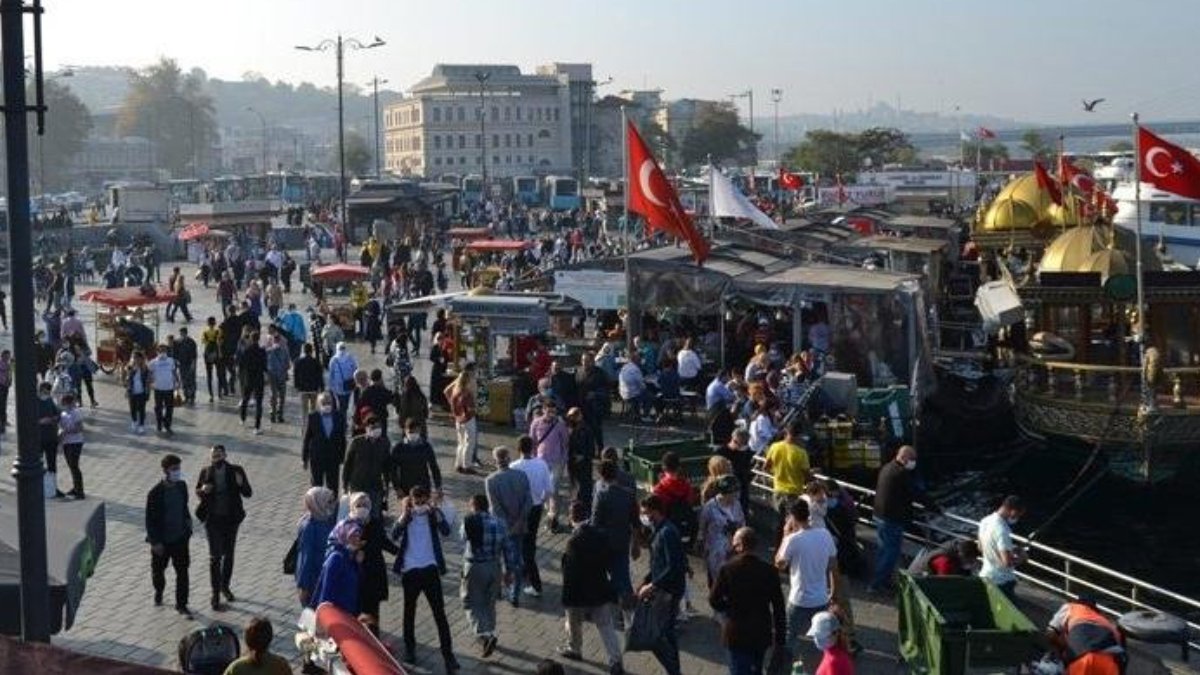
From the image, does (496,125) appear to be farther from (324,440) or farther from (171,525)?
(171,525)

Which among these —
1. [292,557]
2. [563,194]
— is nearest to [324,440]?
[292,557]

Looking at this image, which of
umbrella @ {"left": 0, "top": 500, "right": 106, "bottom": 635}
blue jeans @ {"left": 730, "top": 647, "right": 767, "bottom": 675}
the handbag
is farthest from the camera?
the handbag

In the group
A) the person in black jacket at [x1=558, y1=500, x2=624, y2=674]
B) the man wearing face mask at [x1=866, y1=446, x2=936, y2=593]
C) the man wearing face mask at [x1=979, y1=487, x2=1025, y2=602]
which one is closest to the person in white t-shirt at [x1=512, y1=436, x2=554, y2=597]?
the person in black jacket at [x1=558, y1=500, x2=624, y2=674]

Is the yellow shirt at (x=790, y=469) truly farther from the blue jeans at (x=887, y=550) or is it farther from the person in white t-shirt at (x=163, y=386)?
the person in white t-shirt at (x=163, y=386)

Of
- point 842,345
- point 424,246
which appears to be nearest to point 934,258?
point 842,345

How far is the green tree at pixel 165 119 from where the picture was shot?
188 m

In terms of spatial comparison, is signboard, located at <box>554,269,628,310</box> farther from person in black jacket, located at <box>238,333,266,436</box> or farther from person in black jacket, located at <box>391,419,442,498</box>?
person in black jacket, located at <box>391,419,442,498</box>

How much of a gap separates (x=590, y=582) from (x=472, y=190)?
269ft

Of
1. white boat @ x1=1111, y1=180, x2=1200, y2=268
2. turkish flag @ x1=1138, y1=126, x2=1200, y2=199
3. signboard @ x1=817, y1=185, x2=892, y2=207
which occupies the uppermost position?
signboard @ x1=817, y1=185, x2=892, y2=207

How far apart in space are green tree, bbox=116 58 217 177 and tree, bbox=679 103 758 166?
257 feet

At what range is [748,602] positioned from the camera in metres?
9.88

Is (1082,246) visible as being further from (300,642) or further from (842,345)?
(300,642)

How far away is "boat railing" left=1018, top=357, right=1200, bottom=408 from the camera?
20312 mm

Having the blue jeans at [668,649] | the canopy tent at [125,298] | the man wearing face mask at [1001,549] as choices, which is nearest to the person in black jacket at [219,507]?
the blue jeans at [668,649]
